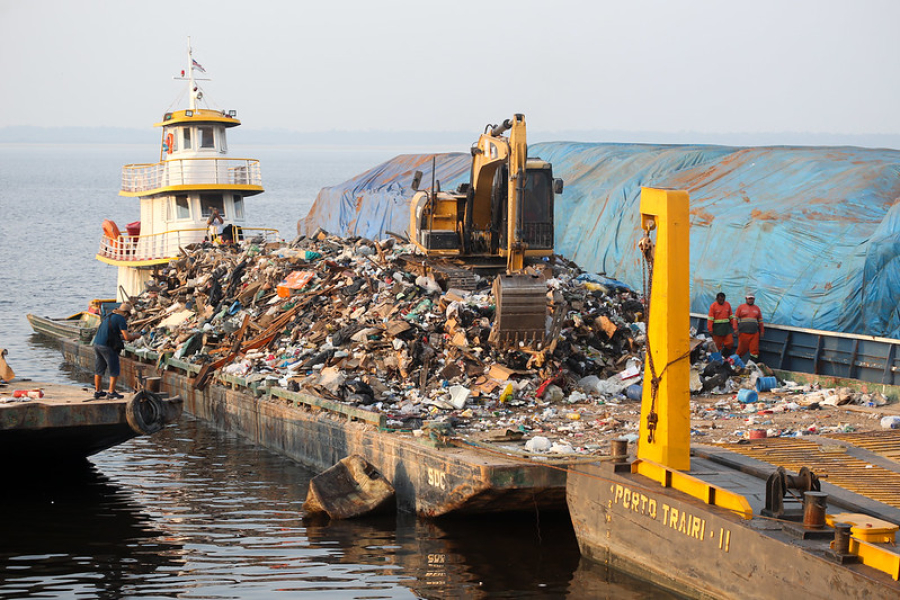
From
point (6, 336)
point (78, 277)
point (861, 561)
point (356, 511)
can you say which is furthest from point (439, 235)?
point (78, 277)

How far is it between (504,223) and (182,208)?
12.6 metres

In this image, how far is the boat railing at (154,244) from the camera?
1083 inches

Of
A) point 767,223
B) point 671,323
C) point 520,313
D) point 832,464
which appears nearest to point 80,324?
point 520,313

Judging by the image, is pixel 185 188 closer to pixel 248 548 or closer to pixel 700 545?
pixel 248 548

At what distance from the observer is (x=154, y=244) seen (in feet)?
92.5

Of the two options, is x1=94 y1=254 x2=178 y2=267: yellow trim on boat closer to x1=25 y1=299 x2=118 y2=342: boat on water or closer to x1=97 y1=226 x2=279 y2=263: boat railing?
x1=97 y1=226 x2=279 y2=263: boat railing

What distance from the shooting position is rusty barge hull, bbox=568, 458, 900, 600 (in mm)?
7766

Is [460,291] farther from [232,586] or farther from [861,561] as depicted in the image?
[861,561]

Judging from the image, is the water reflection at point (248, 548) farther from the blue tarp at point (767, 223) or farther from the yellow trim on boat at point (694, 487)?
the blue tarp at point (767, 223)

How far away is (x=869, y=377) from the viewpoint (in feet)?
54.7

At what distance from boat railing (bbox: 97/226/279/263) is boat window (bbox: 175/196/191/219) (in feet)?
1.50

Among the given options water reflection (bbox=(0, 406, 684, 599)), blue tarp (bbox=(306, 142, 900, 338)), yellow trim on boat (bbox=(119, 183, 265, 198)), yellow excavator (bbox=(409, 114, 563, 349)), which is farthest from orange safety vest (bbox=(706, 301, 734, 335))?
yellow trim on boat (bbox=(119, 183, 265, 198))

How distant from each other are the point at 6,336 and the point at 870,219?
81.4 ft

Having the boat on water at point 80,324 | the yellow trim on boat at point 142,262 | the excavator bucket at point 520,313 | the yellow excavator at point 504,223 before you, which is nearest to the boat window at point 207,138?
the yellow trim on boat at point 142,262
